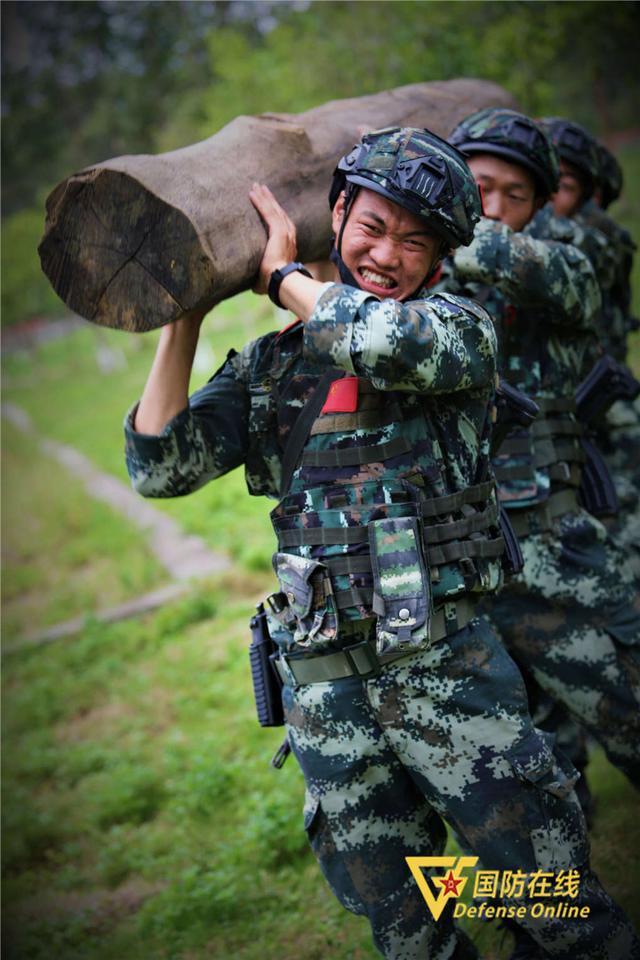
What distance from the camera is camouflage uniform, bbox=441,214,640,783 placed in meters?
3.25

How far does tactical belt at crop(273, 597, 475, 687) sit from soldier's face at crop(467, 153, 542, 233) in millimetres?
1497

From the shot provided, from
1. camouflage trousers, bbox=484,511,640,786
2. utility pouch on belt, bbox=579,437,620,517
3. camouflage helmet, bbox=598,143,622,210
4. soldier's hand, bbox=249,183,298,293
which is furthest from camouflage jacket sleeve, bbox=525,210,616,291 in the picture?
soldier's hand, bbox=249,183,298,293

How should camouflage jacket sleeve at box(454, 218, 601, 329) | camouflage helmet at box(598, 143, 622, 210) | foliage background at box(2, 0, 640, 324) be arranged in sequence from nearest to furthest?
1. camouflage jacket sleeve at box(454, 218, 601, 329)
2. camouflage helmet at box(598, 143, 622, 210)
3. foliage background at box(2, 0, 640, 324)

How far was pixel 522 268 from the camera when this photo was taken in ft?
10.5

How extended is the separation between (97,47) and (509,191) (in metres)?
22.6

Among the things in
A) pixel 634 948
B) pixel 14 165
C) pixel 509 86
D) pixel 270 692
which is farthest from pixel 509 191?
pixel 14 165

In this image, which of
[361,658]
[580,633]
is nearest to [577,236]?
[580,633]

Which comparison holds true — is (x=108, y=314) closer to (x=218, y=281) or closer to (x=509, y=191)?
(x=218, y=281)

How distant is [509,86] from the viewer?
34.8 ft

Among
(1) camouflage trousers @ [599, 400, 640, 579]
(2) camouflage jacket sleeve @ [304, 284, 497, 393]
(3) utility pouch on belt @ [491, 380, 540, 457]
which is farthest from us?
(1) camouflage trousers @ [599, 400, 640, 579]

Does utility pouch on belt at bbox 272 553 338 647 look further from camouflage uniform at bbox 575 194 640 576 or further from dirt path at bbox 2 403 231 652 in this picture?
dirt path at bbox 2 403 231 652

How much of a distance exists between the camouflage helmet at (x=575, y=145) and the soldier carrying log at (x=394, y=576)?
6.44 ft

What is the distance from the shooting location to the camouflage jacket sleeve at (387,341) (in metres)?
2.26

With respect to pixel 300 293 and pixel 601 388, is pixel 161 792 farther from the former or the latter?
pixel 300 293
